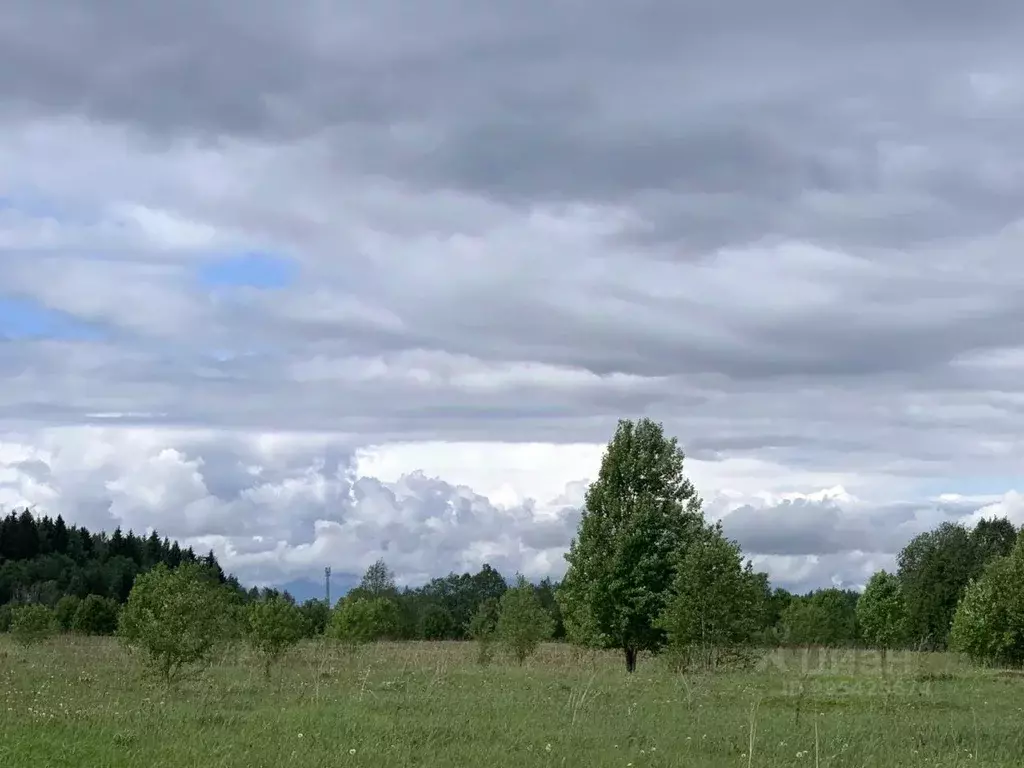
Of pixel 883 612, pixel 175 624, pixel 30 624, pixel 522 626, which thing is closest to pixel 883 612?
pixel 883 612

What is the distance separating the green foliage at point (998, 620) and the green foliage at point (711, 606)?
18.3 m

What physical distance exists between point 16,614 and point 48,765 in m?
39.3

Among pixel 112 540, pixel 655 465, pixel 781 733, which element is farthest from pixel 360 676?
pixel 112 540

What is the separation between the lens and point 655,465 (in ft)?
131

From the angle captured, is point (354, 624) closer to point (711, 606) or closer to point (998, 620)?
point (711, 606)

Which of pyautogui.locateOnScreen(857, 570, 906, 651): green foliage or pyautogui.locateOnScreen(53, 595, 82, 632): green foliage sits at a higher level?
pyautogui.locateOnScreen(857, 570, 906, 651): green foliage

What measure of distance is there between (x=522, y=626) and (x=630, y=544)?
31.4 feet

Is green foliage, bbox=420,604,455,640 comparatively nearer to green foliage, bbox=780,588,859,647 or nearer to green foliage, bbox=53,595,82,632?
green foliage, bbox=53,595,82,632

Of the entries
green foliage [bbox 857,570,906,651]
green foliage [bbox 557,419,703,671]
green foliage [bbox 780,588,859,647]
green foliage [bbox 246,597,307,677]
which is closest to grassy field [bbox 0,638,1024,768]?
green foliage [bbox 246,597,307,677]

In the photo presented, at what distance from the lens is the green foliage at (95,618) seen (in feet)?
216

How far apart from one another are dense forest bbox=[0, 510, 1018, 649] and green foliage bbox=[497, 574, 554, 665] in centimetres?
497

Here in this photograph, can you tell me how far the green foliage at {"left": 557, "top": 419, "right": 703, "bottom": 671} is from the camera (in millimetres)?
37844

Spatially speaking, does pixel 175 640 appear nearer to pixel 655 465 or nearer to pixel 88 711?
pixel 88 711

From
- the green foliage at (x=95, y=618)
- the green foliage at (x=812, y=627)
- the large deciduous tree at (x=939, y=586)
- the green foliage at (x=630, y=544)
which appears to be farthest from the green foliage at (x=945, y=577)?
the green foliage at (x=95, y=618)
